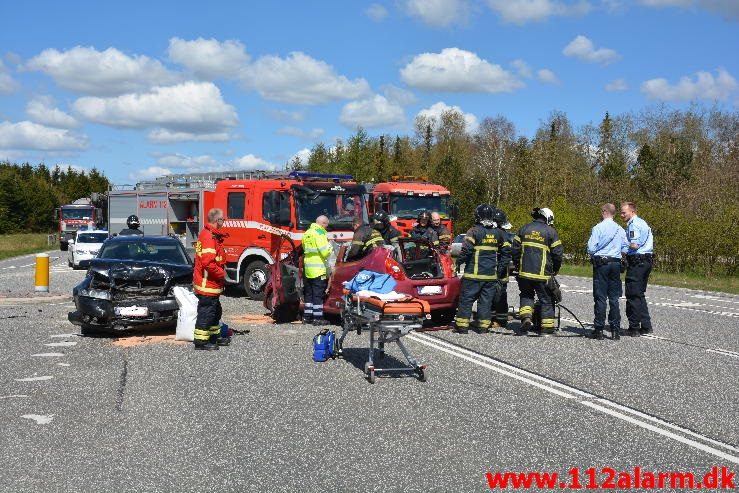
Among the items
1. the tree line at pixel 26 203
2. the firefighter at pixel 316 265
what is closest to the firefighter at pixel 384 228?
the firefighter at pixel 316 265

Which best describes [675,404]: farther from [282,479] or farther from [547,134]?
[547,134]

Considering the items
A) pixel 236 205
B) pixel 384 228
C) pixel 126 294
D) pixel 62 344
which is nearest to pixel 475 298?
pixel 384 228

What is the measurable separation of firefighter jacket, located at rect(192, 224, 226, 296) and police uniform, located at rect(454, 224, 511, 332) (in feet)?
12.4

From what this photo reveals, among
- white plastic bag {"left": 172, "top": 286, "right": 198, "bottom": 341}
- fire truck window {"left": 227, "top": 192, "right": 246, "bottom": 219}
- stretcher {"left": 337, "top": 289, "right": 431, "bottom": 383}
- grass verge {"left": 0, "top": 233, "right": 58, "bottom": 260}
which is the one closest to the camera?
stretcher {"left": 337, "top": 289, "right": 431, "bottom": 383}

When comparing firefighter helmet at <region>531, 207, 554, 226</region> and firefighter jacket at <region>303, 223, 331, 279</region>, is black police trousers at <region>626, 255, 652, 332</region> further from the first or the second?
firefighter jacket at <region>303, 223, 331, 279</region>

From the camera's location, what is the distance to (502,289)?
41.8 feet

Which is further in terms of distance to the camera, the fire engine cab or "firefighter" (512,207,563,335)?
the fire engine cab

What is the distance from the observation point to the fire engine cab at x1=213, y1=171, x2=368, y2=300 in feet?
53.0

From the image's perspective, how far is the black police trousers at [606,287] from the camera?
1181 centimetres

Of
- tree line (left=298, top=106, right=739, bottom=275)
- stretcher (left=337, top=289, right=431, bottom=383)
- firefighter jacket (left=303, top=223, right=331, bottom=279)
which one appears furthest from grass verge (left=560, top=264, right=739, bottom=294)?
stretcher (left=337, top=289, right=431, bottom=383)

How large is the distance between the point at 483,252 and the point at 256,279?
6257 mm

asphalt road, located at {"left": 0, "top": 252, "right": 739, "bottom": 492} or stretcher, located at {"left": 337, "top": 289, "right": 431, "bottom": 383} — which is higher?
stretcher, located at {"left": 337, "top": 289, "right": 431, "bottom": 383}

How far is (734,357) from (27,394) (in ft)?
28.0

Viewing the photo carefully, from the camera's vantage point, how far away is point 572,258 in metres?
32.2
